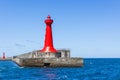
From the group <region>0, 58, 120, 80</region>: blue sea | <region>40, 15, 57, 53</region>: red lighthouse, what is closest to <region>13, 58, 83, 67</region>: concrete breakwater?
<region>0, 58, 120, 80</region>: blue sea

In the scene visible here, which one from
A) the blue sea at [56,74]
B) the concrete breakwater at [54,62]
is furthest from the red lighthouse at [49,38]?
the blue sea at [56,74]

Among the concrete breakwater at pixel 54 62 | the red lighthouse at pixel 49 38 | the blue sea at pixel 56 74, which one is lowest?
the blue sea at pixel 56 74

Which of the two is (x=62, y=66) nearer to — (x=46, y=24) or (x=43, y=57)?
(x=43, y=57)

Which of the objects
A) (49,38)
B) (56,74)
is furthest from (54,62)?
(56,74)

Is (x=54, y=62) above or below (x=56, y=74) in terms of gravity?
above

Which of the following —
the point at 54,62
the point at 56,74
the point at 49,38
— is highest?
the point at 49,38

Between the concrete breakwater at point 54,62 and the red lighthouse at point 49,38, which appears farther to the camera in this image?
the red lighthouse at point 49,38

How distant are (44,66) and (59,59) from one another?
297 cm

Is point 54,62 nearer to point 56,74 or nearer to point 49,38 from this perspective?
point 49,38

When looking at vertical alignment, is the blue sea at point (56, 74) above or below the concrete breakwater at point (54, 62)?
below

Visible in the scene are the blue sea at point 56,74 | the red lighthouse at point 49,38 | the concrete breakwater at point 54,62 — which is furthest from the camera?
the red lighthouse at point 49,38

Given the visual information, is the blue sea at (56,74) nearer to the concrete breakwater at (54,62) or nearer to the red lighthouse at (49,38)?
the concrete breakwater at (54,62)

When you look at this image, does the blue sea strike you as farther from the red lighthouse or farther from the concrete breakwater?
the red lighthouse

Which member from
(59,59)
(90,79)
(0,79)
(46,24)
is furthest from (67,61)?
(0,79)
